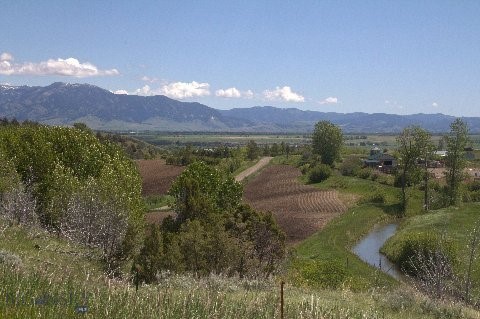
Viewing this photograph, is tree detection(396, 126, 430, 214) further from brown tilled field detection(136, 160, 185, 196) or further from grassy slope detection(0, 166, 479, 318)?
grassy slope detection(0, 166, 479, 318)

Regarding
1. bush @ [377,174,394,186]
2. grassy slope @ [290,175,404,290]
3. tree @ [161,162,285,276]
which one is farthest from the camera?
bush @ [377,174,394,186]

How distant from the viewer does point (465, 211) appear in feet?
180

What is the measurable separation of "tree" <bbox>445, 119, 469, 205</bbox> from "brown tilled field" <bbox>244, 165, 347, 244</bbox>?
13568 mm

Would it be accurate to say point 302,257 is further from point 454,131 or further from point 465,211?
point 454,131

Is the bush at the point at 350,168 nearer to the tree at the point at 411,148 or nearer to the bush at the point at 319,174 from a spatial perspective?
the bush at the point at 319,174

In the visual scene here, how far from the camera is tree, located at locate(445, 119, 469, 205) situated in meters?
64.3

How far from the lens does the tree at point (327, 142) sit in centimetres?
10094

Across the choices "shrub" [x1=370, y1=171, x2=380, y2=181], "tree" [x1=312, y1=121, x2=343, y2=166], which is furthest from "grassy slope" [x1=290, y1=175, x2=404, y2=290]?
"tree" [x1=312, y1=121, x2=343, y2=166]

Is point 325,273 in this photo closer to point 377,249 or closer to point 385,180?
point 377,249

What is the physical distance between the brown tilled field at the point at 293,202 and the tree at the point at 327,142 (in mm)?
8775

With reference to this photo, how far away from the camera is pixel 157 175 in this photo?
9025cm

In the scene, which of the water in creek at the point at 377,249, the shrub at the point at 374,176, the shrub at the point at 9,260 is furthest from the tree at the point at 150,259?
the shrub at the point at 374,176

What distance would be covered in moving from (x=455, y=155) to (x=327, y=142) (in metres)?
37.5

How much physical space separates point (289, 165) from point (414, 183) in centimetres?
3915
